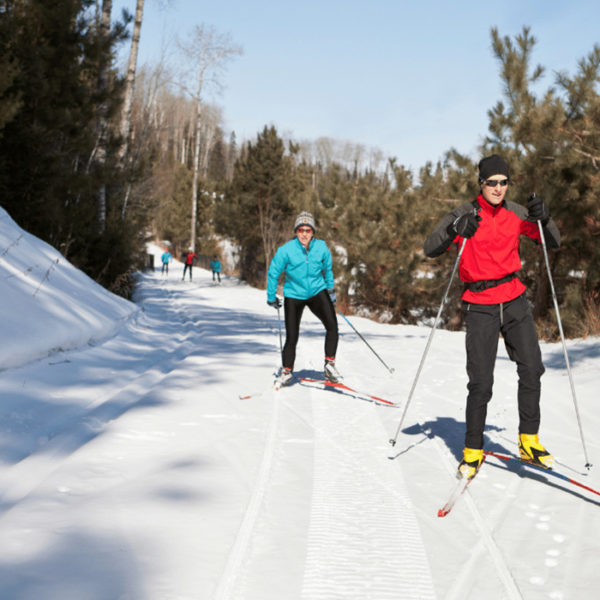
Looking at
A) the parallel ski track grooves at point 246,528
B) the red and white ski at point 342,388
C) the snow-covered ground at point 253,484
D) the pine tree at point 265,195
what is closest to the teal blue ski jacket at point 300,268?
the red and white ski at point 342,388

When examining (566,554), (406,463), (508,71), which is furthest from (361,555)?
(508,71)

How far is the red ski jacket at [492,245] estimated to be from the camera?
12.7 ft

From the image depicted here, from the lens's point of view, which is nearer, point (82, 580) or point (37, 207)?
point (82, 580)

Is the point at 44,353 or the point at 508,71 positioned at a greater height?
the point at 508,71

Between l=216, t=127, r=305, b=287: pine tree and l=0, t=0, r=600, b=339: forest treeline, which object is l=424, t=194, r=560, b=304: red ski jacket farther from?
l=216, t=127, r=305, b=287: pine tree

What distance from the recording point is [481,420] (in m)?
3.90

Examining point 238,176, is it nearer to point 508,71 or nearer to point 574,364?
point 508,71

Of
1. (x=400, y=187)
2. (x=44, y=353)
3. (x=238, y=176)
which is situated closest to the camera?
(x=44, y=353)

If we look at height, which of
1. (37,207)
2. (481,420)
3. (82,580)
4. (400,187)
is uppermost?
(400,187)

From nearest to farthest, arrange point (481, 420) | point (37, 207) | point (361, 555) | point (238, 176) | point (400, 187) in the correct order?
point (361, 555) → point (481, 420) → point (37, 207) → point (400, 187) → point (238, 176)

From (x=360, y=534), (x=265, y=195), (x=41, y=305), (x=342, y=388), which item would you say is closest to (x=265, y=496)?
(x=360, y=534)

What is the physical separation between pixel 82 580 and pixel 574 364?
674cm

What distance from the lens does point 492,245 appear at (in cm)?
388

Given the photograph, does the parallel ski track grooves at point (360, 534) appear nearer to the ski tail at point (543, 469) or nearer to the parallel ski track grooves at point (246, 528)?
the parallel ski track grooves at point (246, 528)
